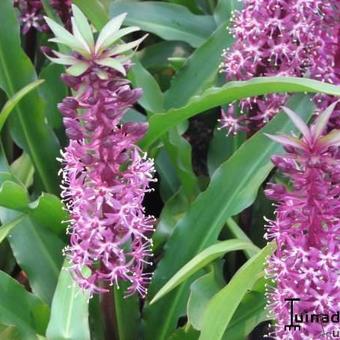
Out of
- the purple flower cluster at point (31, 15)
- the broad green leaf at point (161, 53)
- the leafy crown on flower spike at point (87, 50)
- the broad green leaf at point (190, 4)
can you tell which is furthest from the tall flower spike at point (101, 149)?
the broad green leaf at point (190, 4)

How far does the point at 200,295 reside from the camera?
1518 mm

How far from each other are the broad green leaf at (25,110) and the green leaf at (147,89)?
0.25 meters

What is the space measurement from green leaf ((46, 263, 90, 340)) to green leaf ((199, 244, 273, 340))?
0.84ft

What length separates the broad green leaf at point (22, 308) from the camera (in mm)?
1563

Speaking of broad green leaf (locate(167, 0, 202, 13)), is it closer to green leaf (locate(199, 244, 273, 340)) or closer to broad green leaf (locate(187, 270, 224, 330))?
broad green leaf (locate(187, 270, 224, 330))

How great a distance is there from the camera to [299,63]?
1.63 meters

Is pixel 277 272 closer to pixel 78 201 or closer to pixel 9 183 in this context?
pixel 78 201

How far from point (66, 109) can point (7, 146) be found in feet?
3.50

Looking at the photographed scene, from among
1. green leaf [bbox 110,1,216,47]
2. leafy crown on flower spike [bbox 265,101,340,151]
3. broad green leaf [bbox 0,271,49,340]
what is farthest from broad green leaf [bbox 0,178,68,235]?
green leaf [bbox 110,1,216,47]

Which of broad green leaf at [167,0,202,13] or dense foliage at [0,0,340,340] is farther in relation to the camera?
broad green leaf at [167,0,202,13]

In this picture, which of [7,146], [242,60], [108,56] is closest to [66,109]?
[108,56]

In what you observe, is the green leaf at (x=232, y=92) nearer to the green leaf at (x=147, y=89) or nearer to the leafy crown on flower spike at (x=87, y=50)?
the green leaf at (x=147, y=89)

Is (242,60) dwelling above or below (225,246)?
above

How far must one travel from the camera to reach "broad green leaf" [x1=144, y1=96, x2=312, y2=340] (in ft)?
5.37
